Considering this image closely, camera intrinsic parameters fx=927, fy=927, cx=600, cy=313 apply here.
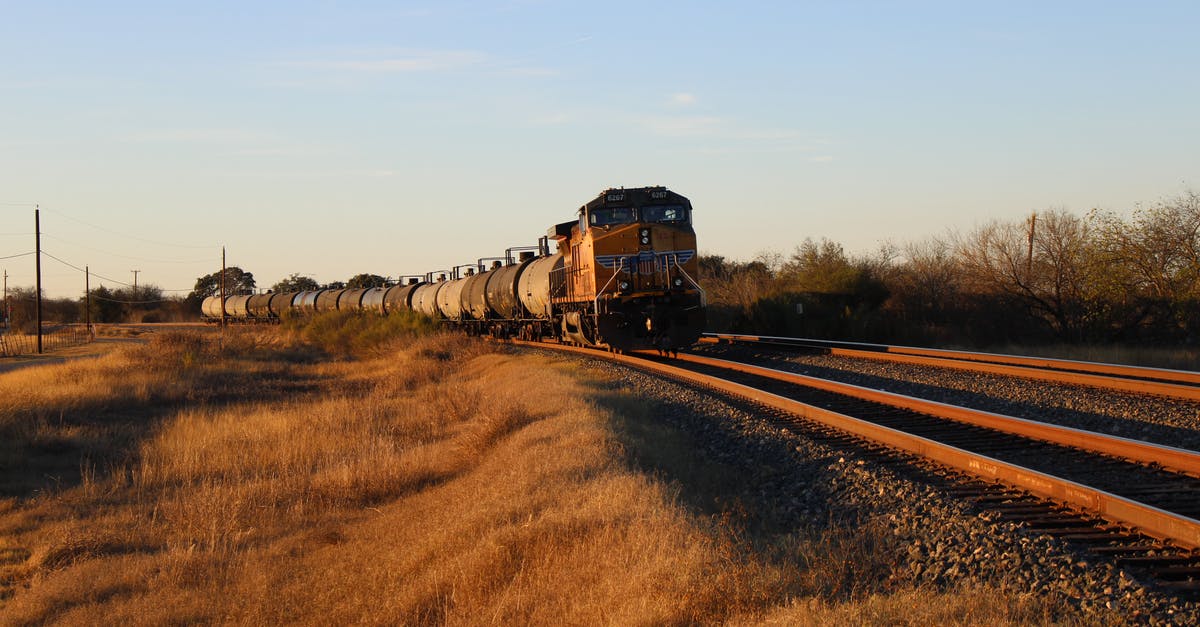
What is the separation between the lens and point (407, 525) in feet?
29.1

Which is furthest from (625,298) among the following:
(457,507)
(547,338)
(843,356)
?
(457,507)

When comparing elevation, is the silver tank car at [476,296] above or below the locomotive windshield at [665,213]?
below

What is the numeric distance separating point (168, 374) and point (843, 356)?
20.2 metres

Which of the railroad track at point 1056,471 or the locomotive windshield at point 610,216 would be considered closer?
the railroad track at point 1056,471

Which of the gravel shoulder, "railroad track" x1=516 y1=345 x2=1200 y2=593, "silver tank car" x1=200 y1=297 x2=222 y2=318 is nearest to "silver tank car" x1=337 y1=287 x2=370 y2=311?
"silver tank car" x1=200 y1=297 x2=222 y2=318

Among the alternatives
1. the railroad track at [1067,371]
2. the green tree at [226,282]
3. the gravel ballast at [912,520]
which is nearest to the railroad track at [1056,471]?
the gravel ballast at [912,520]

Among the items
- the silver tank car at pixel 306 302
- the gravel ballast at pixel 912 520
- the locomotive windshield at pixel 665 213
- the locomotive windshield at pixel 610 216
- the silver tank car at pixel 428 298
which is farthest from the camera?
the silver tank car at pixel 306 302

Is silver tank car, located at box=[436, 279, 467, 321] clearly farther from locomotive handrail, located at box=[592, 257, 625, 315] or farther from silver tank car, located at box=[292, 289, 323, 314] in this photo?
silver tank car, located at box=[292, 289, 323, 314]

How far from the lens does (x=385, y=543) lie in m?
8.38

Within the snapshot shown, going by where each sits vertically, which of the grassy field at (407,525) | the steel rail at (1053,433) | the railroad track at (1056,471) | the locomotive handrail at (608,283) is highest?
the locomotive handrail at (608,283)

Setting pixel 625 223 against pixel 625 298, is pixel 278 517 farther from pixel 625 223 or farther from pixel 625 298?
pixel 625 223

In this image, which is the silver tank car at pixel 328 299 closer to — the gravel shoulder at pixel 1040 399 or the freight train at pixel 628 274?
the freight train at pixel 628 274

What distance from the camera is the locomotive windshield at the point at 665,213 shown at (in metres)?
21.5

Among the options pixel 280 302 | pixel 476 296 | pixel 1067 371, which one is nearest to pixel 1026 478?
pixel 1067 371
